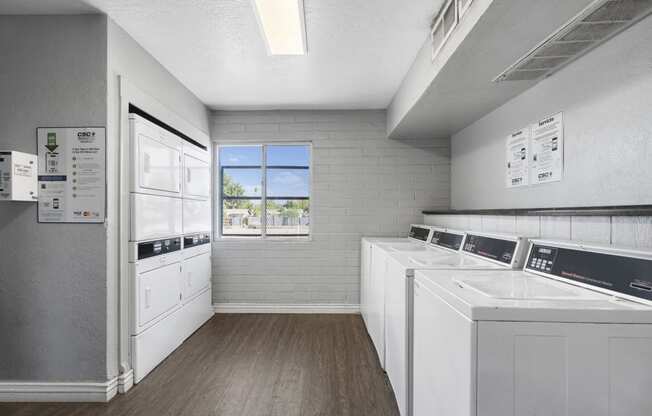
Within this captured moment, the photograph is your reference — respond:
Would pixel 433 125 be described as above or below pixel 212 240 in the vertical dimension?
above

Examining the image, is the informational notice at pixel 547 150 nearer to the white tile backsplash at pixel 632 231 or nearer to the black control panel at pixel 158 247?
the white tile backsplash at pixel 632 231

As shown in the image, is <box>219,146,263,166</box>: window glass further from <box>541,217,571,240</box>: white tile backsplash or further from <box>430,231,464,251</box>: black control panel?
<box>541,217,571,240</box>: white tile backsplash

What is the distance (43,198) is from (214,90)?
6.00 ft

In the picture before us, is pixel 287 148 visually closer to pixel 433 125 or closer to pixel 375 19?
pixel 433 125

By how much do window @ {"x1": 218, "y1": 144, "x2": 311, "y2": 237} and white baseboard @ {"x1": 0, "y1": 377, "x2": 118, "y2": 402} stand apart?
212 centimetres

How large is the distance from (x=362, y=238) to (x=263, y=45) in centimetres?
227

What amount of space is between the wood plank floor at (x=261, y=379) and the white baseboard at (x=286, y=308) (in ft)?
1.50

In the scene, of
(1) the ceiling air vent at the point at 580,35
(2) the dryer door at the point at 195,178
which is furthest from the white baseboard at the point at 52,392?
(1) the ceiling air vent at the point at 580,35

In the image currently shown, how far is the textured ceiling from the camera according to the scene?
1984 millimetres

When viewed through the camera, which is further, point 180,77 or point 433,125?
point 433,125

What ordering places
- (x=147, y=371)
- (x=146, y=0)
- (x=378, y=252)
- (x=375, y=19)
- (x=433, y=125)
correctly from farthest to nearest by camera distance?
(x=433, y=125)
(x=378, y=252)
(x=147, y=371)
(x=375, y=19)
(x=146, y=0)

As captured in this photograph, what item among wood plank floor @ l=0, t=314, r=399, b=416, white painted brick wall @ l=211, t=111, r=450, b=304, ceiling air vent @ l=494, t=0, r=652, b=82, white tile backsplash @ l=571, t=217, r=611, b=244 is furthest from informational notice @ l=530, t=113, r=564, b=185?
→ wood plank floor @ l=0, t=314, r=399, b=416

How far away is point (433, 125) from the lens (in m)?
3.29

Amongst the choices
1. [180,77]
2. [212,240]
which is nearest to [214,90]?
[180,77]
